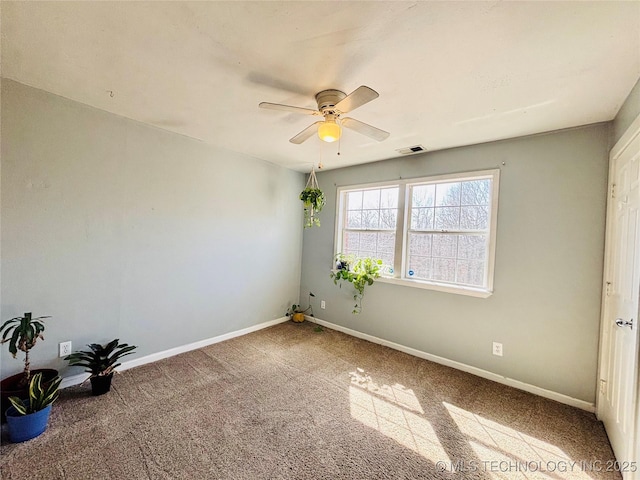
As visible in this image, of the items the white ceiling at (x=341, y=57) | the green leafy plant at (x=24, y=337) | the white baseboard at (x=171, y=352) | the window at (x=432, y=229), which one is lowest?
the white baseboard at (x=171, y=352)

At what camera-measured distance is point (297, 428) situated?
1897 mm

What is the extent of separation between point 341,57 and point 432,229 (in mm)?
2213

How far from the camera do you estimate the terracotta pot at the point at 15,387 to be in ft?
5.82

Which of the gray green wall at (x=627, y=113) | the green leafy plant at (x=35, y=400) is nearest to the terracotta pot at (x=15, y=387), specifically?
the green leafy plant at (x=35, y=400)

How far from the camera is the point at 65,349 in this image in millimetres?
2244

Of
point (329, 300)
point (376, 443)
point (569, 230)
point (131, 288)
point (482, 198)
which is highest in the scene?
point (482, 198)

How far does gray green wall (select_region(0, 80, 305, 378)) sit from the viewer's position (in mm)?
2031

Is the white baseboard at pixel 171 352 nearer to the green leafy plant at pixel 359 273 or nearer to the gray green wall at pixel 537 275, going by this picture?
the green leafy plant at pixel 359 273

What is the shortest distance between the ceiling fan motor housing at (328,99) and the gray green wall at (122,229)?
1.79 meters

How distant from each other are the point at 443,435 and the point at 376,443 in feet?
1.63

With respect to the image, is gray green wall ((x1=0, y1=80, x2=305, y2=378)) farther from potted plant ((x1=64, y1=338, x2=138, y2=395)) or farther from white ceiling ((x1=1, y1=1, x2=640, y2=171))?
white ceiling ((x1=1, y1=1, x2=640, y2=171))

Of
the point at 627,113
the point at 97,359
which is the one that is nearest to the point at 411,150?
the point at 627,113

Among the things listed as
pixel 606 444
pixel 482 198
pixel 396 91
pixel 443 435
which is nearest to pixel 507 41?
pixel 396 91

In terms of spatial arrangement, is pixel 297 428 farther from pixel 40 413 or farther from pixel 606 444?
pixel 606 444
